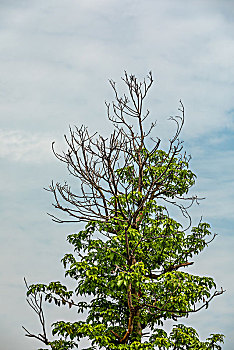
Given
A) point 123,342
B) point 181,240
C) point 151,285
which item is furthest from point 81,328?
point 181,240

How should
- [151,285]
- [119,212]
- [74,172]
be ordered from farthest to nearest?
1. [74,172]
2. [119,212]
3. [151,285]

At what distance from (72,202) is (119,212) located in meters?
0.81

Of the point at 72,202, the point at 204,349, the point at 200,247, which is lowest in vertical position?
the point at 204,349

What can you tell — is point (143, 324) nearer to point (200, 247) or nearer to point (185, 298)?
point (185, 298)

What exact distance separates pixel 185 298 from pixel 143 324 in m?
0.88

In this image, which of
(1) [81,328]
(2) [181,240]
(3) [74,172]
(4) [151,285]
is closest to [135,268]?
(4) [151,285]

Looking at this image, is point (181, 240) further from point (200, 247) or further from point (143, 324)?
point (143, 324)

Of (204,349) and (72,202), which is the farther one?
(72,202)

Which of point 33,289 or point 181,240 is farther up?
point 181,240

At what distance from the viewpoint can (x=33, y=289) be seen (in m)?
7.18

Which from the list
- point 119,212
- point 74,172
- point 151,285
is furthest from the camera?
point 74,172

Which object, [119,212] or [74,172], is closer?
[119,212]

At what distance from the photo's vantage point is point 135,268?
21.1 feet

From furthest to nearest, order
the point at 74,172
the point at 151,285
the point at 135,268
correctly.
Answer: the point at 74,172
the point at 151,285
the point at 135,268
